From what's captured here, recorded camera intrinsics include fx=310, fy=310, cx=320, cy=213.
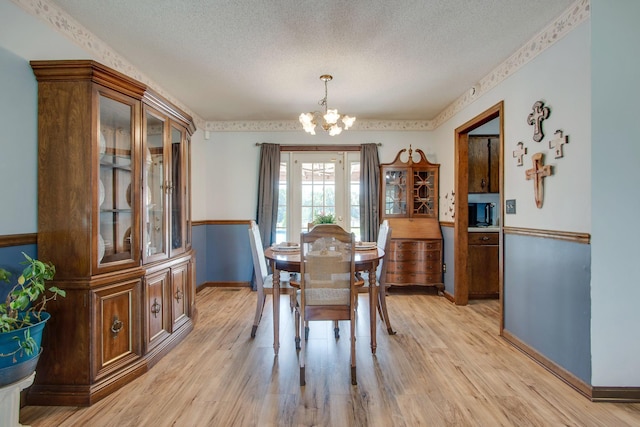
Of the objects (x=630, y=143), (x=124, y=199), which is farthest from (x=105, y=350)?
(x=630, y=143)

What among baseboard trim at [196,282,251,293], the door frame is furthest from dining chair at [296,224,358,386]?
baseboard trim at [196,282,251,293]

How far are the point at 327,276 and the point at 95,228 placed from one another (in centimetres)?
156

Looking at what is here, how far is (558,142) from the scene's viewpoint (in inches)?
89.4

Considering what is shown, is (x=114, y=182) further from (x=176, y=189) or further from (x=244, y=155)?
(x=244, y=155)

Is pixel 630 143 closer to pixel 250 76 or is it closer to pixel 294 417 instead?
pixel 294 417

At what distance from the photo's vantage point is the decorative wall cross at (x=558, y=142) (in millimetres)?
2221

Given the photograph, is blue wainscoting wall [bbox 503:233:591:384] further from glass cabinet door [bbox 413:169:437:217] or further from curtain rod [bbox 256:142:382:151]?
curtain rod [bbox 256:142:382:151]

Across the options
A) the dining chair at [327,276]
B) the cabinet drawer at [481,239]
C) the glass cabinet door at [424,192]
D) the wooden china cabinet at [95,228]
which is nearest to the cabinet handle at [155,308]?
the wooden china cabinet at [95,228]

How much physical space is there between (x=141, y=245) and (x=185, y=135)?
1301 millimetres

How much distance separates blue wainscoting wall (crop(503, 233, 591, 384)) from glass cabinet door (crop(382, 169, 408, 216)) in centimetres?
181

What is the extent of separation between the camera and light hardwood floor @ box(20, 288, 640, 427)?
179cm

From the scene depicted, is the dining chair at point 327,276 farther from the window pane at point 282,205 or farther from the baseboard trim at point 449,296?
the window pane at point 282,205

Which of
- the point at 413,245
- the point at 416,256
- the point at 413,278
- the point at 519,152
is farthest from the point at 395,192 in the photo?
the point at 519,152

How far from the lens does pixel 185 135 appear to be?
3.12 m
